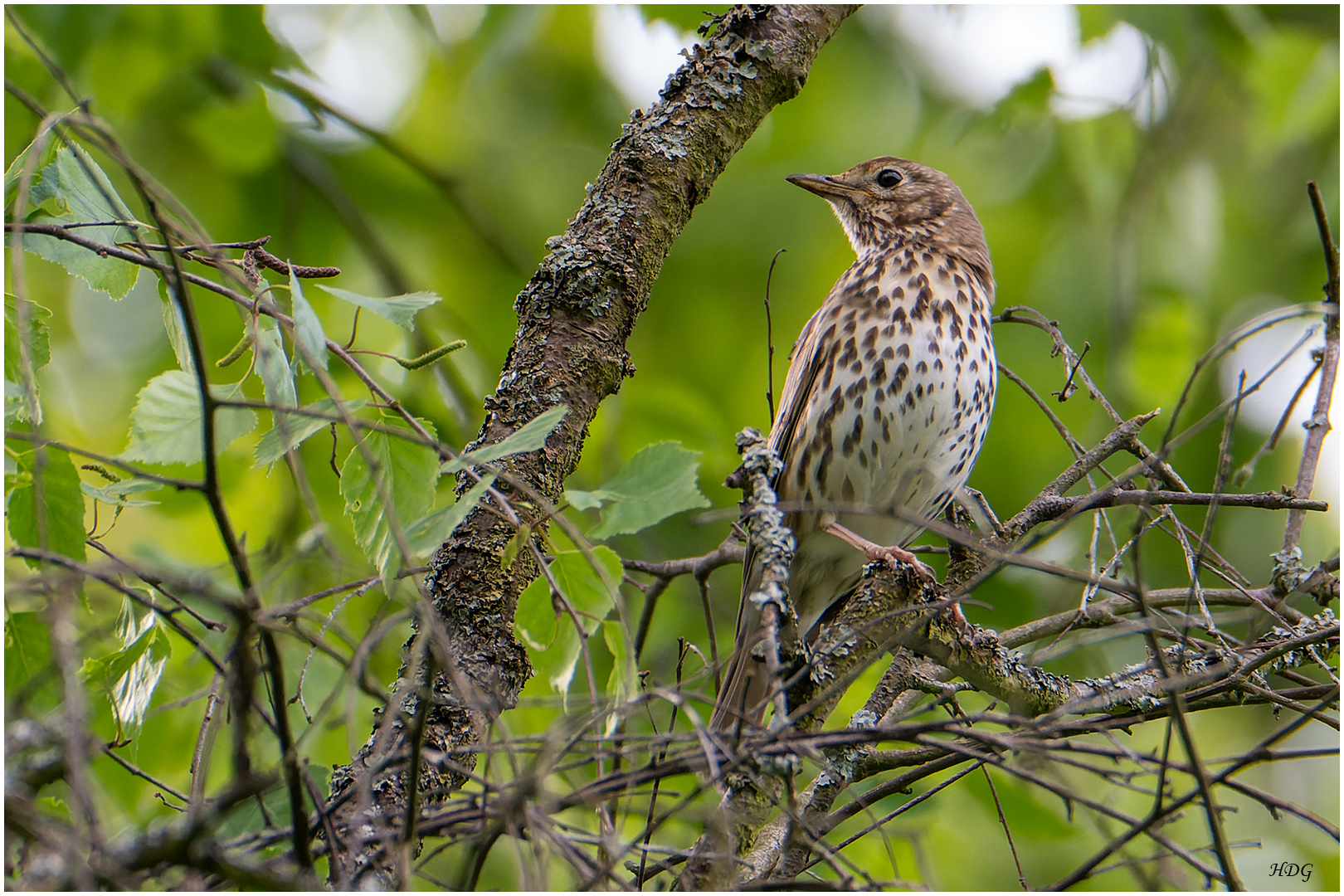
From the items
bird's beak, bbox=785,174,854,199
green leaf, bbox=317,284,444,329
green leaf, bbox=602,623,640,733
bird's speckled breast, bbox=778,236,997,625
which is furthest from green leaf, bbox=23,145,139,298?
bird's beak, bbox=785,174,854,199

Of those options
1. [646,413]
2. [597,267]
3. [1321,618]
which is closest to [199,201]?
[646,413]

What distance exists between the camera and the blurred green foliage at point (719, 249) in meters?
4.07

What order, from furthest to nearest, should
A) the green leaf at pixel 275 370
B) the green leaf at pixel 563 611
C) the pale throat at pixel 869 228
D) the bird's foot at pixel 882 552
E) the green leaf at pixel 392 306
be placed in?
the pale throat at pixel 869 228 < the bird's foot at pixel 882 552 < the green leaf at pixel 563 611 < the green leaf at pixel 392 306 < the green leaf at pixel 275 370

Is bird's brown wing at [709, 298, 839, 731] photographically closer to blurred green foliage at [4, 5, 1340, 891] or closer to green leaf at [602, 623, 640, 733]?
blurred green foliage at [4, 5, 1340, 891]

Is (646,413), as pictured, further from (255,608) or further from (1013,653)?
(255,608)

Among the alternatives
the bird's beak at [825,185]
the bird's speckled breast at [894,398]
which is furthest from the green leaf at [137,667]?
the bird's beak at [825,185]

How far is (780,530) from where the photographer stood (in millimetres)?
1862

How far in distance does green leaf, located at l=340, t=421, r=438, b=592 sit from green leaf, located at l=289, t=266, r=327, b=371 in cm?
28

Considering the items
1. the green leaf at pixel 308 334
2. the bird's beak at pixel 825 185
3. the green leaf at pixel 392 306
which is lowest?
the green leaf at pixel 308 334

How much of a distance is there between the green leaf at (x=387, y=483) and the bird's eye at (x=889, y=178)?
120 inches

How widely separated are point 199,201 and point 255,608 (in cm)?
453

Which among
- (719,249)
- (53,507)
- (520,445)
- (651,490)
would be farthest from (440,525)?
(719,249)

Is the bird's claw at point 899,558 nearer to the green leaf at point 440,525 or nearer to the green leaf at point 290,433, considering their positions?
the green leaf at point 440,525

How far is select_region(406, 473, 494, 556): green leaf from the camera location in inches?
58.4
